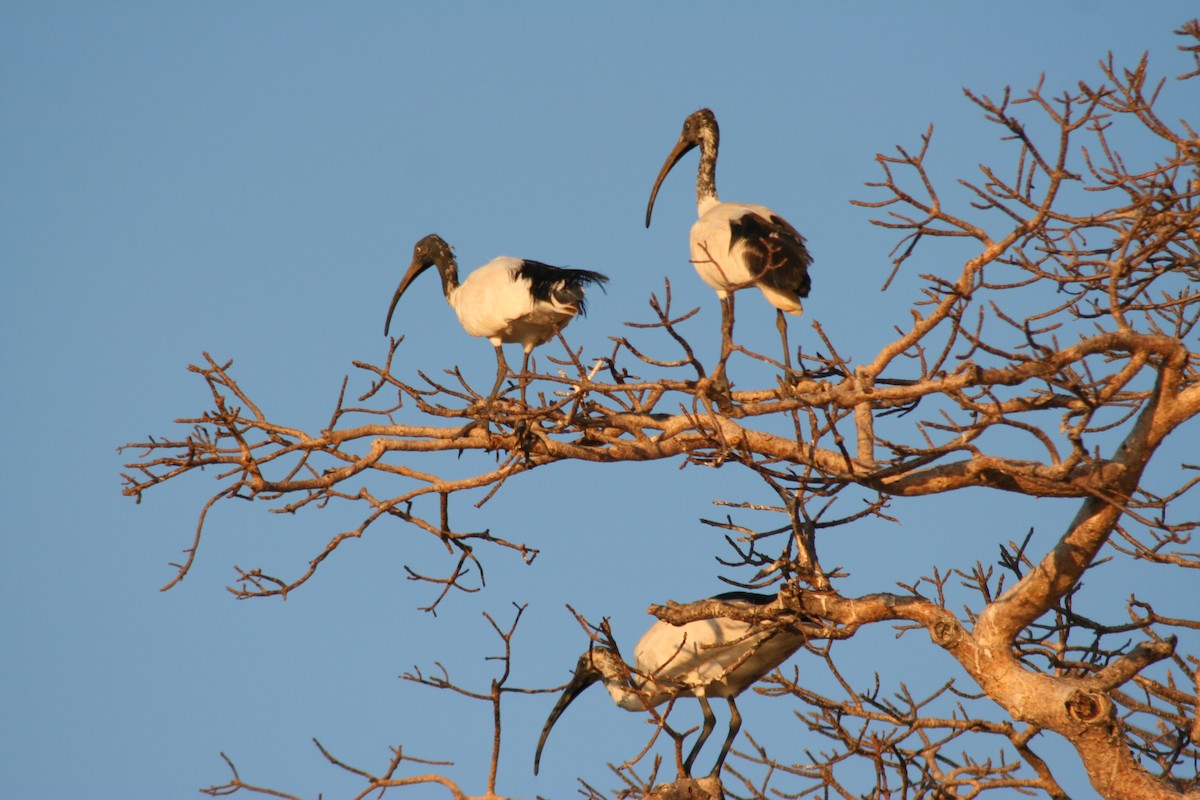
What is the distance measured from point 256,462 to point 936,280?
3.08 m

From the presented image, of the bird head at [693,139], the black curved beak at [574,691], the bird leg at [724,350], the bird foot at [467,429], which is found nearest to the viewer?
the bird leg at [724,350]

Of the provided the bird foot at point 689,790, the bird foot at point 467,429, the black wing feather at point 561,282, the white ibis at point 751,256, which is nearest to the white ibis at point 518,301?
the black wing feather at point 561,282

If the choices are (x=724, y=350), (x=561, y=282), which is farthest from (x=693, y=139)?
(x=724, y=350)

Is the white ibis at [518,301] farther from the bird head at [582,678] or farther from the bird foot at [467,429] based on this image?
the bird head at [582,678]

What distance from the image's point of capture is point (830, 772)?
18.8 ft

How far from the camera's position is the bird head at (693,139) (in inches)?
380

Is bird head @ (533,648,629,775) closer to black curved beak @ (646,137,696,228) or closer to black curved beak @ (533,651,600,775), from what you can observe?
black curved beak @ (533,651,600,775)

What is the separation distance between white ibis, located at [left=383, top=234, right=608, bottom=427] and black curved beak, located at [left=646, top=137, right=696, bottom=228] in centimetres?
155

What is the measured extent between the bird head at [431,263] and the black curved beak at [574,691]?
2.91 metres

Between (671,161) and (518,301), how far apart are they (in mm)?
2313

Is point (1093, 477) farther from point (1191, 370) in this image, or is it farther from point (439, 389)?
point (439, 389)

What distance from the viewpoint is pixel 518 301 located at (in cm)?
845

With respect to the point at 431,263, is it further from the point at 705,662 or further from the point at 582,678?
the point at 705,662

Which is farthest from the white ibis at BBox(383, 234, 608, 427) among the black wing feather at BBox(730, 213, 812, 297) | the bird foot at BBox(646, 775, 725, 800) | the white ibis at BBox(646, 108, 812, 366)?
the bird foot at BBox(646, 775, 725, 800)
